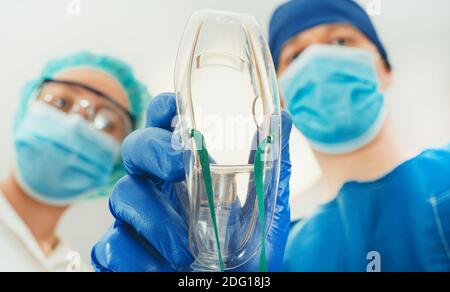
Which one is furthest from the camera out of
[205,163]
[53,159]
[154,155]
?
[53,159]

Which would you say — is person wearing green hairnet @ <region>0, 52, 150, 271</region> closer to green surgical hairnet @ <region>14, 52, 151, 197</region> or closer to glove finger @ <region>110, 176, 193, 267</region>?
green surgical hairnet @ <region>14, 52, 151, 197</region>

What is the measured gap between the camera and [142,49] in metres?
1.47

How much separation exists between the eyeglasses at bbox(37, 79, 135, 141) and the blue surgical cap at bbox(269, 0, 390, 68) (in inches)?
21.9

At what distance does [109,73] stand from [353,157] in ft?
2.82

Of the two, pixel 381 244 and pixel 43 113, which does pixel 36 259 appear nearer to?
pixel 43 113

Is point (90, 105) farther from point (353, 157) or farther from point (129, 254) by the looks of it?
point (353, 157)

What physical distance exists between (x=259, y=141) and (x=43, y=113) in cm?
83

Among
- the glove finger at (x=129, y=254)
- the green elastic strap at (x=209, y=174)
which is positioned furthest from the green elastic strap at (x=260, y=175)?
the glove finger at (x=129, y=254)

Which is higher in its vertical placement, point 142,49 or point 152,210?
point 142,49

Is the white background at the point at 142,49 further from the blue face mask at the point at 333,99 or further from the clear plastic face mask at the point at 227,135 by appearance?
the clear plastic face mask at the point at 227,135

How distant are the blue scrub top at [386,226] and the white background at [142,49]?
4.6 inches

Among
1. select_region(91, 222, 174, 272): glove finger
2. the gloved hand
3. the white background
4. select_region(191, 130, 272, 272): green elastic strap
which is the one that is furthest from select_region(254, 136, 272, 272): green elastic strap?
the white background

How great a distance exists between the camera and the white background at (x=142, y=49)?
1.45 metres

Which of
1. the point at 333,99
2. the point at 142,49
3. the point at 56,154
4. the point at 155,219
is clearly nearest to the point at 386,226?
the point at 333,99
